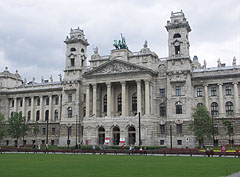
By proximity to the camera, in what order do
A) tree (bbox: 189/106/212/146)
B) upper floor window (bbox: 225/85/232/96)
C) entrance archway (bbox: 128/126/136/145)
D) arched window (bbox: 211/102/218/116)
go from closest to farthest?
tree (bbox: 189/106/212/146), upper floor window (bbox: 225/85/232/96), arched window (bbox: 211/102/218/116), entrance archway (bbox: 128/126/136/145)

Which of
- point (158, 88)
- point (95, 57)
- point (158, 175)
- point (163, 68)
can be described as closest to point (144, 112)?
point (158, 88)

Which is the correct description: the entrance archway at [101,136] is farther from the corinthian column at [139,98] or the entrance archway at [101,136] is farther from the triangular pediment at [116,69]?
the triangular pediment at [116,69]

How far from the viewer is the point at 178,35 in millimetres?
85438

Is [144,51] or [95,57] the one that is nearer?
[144,51]

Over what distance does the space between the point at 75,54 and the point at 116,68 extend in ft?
55.4

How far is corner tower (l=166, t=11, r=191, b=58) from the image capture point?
83438mm

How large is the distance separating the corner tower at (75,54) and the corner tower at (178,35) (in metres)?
26.5

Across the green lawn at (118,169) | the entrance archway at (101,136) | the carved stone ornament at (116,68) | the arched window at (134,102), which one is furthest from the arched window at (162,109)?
the green lawn at (118,169)

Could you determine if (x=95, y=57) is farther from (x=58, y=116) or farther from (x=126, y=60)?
(x=58, y=116)

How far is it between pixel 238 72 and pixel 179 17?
20490mm

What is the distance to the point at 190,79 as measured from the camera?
82.2 meters

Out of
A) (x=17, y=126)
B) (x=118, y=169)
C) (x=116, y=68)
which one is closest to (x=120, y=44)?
(x=116, y=68)

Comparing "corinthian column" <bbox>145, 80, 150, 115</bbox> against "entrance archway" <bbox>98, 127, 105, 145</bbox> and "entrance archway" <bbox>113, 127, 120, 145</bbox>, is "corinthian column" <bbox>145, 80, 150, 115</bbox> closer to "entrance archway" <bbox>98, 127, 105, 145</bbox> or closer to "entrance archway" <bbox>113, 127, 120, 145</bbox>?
"entrance archway" <bbox>113, 127, 120, 145</bbox>

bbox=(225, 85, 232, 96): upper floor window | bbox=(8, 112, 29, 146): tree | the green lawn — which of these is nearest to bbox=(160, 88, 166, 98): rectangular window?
bbox=(225, 85, 232, 96): upper floor window
